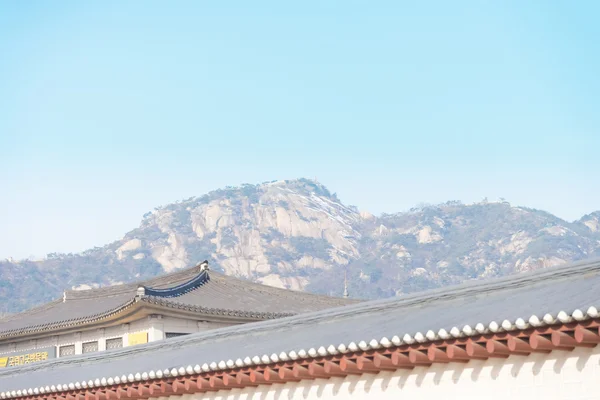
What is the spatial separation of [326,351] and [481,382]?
85.5 inches

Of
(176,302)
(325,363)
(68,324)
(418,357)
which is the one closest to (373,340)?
(418,357)

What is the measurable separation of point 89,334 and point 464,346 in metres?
22.8

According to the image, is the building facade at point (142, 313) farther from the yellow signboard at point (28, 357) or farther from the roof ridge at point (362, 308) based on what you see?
the roof ridge at point (362, 308)

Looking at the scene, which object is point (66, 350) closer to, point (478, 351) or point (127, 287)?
point (127, 287)

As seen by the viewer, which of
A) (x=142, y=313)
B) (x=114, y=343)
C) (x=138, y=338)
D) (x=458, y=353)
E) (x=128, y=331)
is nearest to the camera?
(x=458, y=353)

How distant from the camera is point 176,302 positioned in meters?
30.7

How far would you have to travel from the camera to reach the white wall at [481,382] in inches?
420

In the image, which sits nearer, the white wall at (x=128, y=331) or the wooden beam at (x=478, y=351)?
the wooden beam at (x=478, y=351)

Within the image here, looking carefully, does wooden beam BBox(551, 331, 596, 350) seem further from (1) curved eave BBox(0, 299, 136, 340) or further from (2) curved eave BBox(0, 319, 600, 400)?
(1) curved eave BBox(0, 299, 136, 340)

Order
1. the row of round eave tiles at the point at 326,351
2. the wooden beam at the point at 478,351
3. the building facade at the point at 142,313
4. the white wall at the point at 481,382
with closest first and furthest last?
the row of round eave tiles at the point at 326,351 → the white wall at the point at 481,382 → the wooden beam at the point at 478,351 → the building facade at the point at 142,313

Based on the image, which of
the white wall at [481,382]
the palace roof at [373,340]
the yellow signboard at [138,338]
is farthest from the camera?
the yellow signboard at [138,338]

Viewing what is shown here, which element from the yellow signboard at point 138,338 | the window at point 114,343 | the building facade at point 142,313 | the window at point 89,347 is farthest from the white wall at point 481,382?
the window at point 89,347

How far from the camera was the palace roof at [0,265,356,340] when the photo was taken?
30.4 metres

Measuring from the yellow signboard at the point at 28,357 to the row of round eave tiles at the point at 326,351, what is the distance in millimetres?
15715
